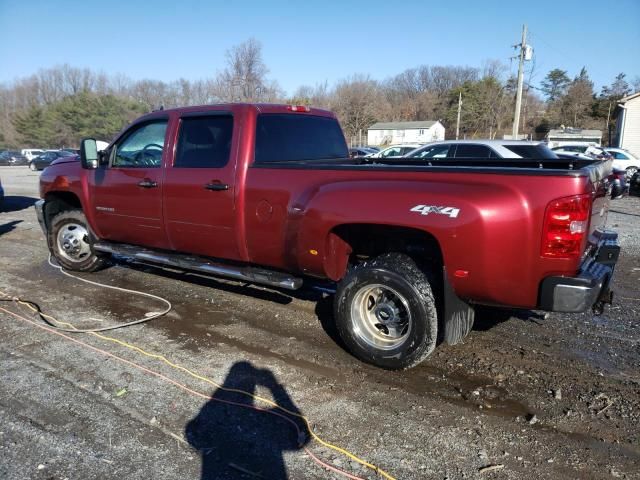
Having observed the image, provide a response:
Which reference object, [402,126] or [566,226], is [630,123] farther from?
[566,226]

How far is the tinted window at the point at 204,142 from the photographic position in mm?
4676

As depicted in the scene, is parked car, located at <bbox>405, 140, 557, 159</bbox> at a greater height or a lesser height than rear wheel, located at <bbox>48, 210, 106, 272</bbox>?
greater

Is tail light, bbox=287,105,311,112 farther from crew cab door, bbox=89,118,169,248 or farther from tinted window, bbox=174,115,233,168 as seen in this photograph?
crew cab door, bbox=89,118,169,248

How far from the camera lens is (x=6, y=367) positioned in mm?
3814

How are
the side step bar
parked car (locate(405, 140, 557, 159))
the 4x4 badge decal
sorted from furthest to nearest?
parked car (locate(405, 140, 557, 159)) → the side step bar → the 4x4 badge decal

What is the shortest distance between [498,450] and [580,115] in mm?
71582

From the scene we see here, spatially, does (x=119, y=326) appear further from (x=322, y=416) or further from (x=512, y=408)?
(x=512, y=408)

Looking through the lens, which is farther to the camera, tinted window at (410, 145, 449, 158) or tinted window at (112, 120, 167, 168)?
tinted window at (410, 145, 449, 158)

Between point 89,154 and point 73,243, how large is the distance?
1366 mm

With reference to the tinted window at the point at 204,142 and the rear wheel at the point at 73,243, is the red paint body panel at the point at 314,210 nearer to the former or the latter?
the tinted window at the point at 204,142

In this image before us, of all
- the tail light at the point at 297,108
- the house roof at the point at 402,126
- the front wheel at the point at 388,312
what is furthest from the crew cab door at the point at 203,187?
the house roof at the point at 402,126

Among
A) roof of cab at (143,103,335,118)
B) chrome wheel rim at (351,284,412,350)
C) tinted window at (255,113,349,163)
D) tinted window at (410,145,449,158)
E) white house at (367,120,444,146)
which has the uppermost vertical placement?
white house at (367,120,444,146)

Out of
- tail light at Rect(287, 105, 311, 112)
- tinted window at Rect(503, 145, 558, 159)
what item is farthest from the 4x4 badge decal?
tinted window at Rect(503, 145, 558, 159)

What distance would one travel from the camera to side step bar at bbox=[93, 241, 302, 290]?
437 cm
